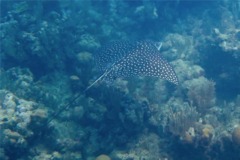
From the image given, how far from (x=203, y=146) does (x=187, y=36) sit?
720 cm

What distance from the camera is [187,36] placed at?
13023 mm

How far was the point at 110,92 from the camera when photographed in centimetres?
827

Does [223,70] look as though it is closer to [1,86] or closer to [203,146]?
[203,146]

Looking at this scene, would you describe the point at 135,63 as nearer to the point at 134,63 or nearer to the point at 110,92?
the point at 134,63

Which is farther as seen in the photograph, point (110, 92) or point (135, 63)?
point (110, 92)

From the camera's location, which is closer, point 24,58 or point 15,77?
point 15,77

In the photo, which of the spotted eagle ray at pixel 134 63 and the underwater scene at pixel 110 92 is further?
the spotted eagle ray at pixel 134 63

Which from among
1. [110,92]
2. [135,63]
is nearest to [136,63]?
[135,63]

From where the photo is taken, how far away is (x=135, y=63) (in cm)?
783

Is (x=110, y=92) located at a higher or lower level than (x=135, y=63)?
lower

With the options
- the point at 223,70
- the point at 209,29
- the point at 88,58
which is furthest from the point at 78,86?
the point at 209,29

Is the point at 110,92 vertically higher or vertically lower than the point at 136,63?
lower

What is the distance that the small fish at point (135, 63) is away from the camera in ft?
24.7

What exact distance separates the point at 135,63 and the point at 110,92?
116cm
